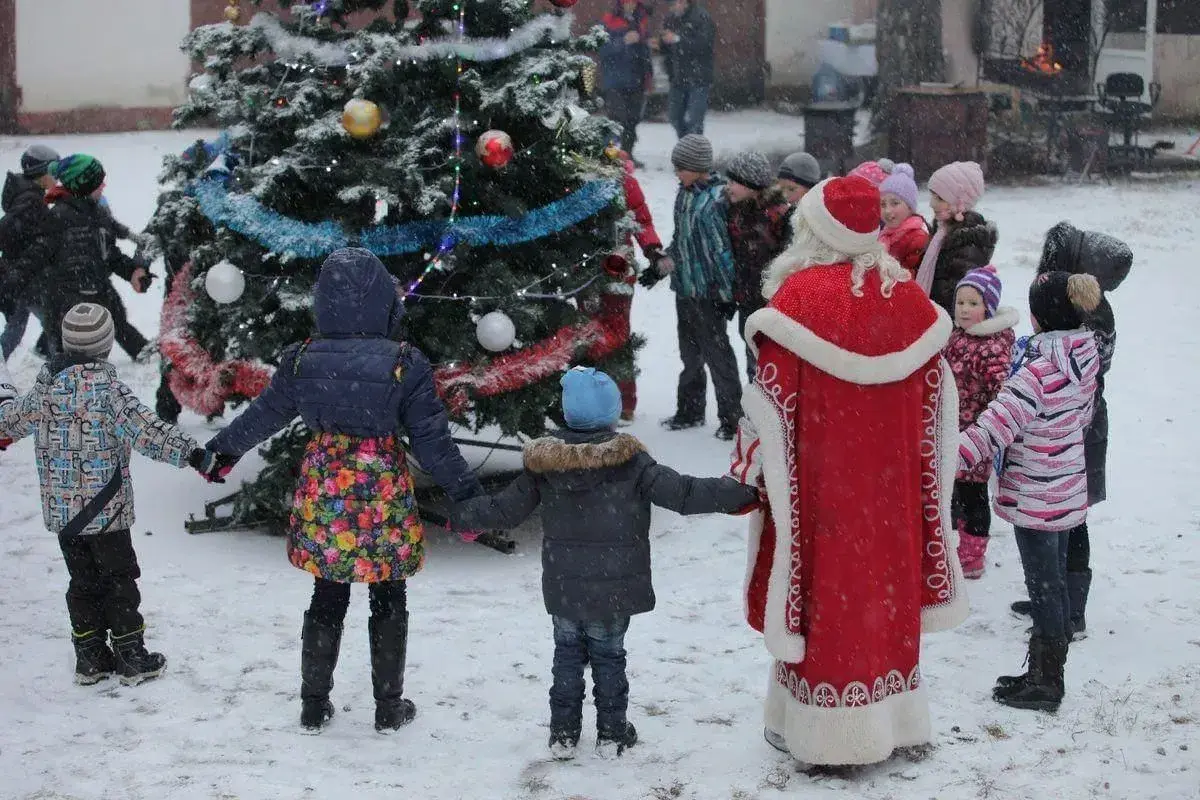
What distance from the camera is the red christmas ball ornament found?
23.6 feet

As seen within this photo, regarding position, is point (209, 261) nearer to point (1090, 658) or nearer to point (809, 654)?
point (809, 654)

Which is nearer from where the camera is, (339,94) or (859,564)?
(859,564)

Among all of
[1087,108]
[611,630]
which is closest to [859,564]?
[611,630]

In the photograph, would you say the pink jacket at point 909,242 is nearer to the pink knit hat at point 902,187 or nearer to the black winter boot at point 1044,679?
the pink knit hat at point 902,187

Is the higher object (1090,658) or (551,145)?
(551,145)

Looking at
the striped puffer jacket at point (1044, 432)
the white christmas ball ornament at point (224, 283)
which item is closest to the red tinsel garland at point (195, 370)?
the white christmas ball ornament at point (224, 283)

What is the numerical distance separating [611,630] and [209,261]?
341 centimetres

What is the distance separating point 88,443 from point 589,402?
2.05 meters

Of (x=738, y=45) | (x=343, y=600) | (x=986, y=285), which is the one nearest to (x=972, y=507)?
(x=986, y=285)

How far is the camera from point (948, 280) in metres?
7.60

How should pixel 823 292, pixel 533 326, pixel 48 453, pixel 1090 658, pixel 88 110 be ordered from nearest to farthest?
pixel 823 292
pixel 48 453
pixel 1090 658
pixel 533 326
pixel 88 110

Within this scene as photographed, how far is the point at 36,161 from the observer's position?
33.6ft

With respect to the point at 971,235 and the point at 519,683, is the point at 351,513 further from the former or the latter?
the point at 971,235

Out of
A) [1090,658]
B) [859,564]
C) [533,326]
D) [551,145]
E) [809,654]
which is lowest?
[1090,658]
